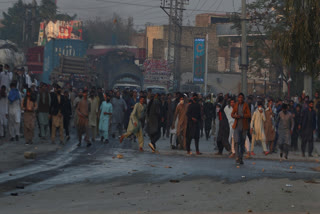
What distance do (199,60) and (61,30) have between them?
2794cm

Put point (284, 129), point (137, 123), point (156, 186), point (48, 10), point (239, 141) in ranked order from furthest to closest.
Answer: point (48, 10) < point (137, 123) < point (284, 129) < point (239, 141) < point (156, 186)

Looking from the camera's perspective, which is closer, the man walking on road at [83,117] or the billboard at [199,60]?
the man walking on road at [83,117]

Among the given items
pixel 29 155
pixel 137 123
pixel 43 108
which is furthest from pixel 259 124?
pixel 29 155

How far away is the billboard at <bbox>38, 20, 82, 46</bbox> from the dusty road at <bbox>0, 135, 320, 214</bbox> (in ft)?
245

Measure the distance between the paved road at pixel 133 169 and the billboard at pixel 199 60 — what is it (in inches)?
2013

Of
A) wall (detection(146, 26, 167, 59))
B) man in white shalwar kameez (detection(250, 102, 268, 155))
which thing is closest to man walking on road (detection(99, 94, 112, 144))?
man in white shalwar kameez (detection(250, 102, 268, 155))

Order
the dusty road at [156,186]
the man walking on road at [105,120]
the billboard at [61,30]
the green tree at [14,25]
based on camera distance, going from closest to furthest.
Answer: the dusty road at [156,186] < the man walking on road at [105,120] < the billboard at [61,30] < the green tree at [14,25]

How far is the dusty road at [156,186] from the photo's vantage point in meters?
8.52

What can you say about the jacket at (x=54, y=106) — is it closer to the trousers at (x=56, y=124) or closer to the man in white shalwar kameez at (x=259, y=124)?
the trousers at (x=56, y=124)

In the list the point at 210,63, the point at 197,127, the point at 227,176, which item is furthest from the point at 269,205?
the point at 210,63

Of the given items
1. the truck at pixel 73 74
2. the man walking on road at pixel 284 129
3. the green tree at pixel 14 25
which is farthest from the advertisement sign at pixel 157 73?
the man walking on road at pixel 284 129

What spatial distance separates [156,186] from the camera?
34.8 ft

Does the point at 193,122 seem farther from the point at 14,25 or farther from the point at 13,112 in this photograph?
the point at 14,25

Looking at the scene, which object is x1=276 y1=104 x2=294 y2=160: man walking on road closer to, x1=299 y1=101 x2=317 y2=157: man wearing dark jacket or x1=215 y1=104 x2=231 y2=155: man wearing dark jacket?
x1=299 y1=101 x2=317 y2=157: man wearing dark jacket
